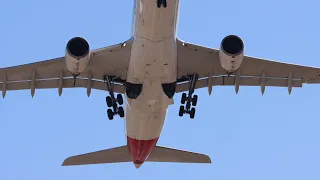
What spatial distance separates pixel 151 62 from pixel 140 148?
5989mm

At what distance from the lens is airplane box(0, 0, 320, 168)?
2273 centimetres

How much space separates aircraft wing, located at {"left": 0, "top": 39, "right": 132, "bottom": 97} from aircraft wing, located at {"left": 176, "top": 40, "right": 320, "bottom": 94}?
2531 mm

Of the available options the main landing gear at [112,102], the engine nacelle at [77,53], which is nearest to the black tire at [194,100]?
the main landing gear at [112,102]

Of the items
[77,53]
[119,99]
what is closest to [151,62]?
[77,53]

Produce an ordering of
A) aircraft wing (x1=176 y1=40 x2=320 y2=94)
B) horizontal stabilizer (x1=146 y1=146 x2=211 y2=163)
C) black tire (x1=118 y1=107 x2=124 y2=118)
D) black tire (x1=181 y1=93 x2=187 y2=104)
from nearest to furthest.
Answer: aircraft wing (x1=176 y1=40 x2=320 y2=94) → black tire (x1=118 y1=107 x2=124 y2=118) → black tire (x1=181 y1=93 x2=187 y2=104) → horizontal stabilizer (x1=146 y1=146 x2=211 y2=163)

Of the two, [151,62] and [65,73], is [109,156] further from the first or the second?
[151,62]

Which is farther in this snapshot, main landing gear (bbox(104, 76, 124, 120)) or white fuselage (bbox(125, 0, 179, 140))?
main landing gear (bbox(104, 76, 124, 120))

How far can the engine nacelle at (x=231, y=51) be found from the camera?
928 inches

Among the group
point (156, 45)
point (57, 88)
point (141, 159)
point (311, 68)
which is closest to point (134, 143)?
point (141, 159)

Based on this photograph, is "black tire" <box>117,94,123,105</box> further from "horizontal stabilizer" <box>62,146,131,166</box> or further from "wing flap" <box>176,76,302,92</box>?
"horizontal stabilizer" <box>62,146,131,166</box>

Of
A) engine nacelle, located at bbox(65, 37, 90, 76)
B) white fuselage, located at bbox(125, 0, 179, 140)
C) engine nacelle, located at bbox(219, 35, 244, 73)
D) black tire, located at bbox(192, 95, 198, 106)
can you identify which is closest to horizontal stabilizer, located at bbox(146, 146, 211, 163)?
black tire, located at bbox(192, 95, 198, 106)

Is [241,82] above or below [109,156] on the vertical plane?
above

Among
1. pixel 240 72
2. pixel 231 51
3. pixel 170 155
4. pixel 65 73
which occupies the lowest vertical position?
pixel 170 155

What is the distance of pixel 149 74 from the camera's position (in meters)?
23.6
